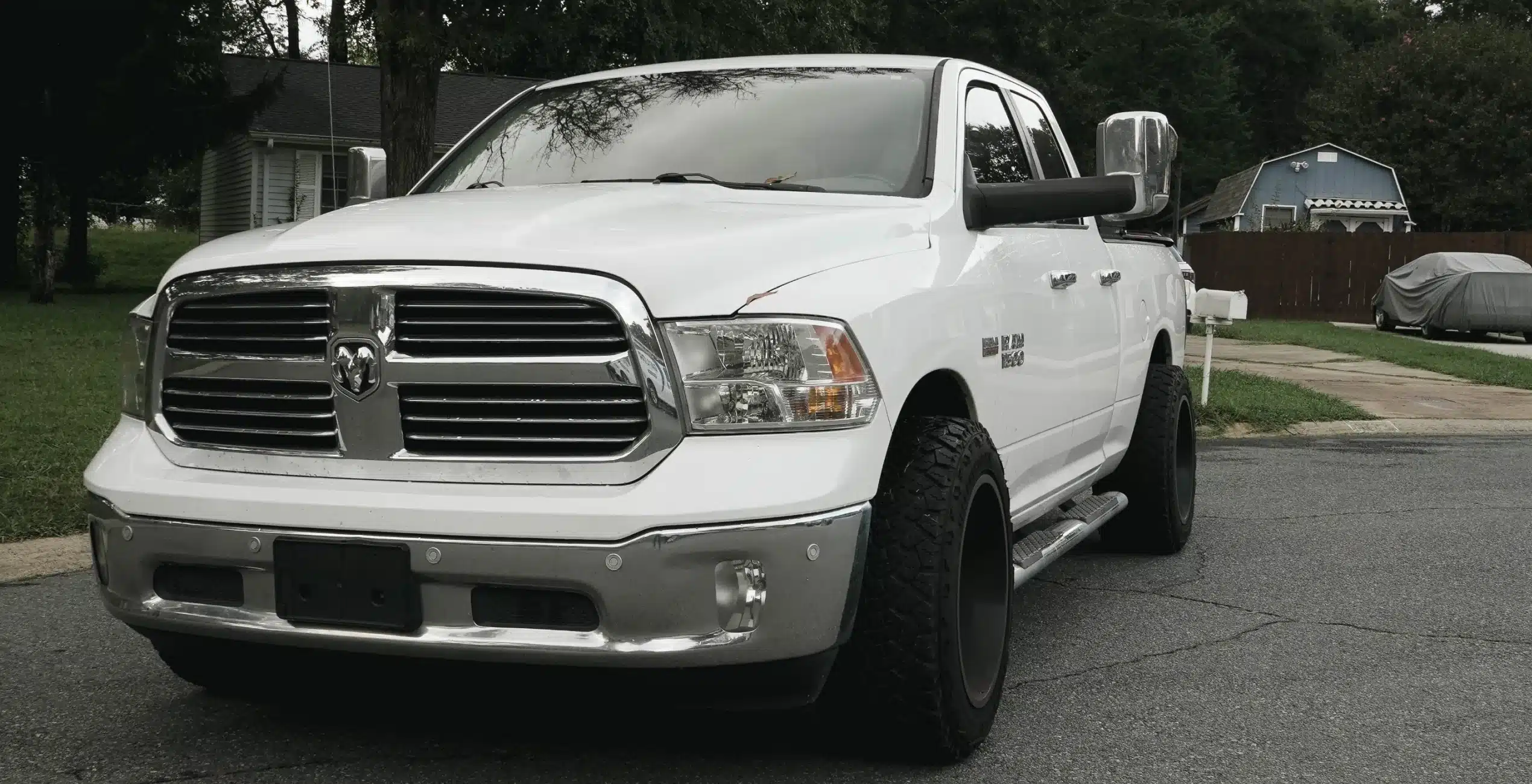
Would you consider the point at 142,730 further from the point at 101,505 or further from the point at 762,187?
the point at 762,187

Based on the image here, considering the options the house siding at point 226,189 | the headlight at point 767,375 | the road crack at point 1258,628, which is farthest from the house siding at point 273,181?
the headlight at point 767,375

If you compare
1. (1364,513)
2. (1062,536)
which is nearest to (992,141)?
(1062,536)

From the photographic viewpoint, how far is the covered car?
77.7ft

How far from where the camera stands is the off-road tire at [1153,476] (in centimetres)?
609

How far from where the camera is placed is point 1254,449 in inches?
403

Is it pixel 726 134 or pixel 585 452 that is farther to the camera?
pixel 726 134

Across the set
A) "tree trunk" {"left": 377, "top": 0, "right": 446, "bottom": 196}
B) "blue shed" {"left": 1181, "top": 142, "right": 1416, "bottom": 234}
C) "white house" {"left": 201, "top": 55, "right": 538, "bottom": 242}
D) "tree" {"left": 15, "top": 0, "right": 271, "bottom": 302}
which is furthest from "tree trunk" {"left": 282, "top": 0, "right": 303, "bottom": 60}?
"tree trunk" {"left": 377, "top": 0, "right": 446, "bottom": 196}

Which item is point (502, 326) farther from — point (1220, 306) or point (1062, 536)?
point (1220, 306)

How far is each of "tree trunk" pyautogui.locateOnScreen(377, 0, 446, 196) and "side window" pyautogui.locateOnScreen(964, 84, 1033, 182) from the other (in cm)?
923

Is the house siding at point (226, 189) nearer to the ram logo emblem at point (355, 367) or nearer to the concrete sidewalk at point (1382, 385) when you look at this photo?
the concrete sidewalk at point (1382, 385)

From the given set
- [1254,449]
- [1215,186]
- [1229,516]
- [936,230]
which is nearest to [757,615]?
[936,230]

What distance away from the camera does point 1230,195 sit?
44.4 meters

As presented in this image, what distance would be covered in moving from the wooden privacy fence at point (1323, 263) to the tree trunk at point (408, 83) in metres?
22.6

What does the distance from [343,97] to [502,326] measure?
29308 mm
